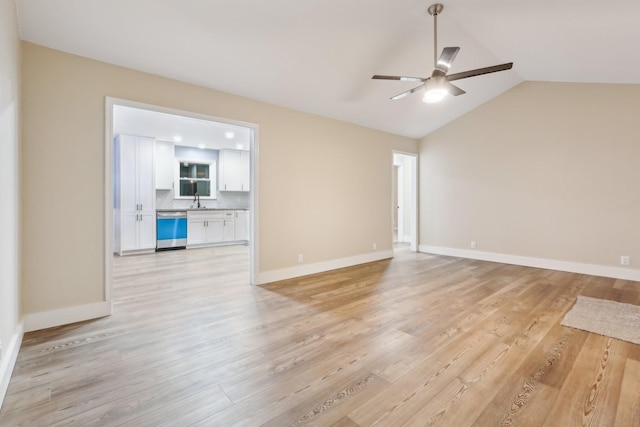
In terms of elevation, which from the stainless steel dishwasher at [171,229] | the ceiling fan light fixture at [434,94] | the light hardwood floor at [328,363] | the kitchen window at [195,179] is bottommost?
the light hardwood floor at [328,363]

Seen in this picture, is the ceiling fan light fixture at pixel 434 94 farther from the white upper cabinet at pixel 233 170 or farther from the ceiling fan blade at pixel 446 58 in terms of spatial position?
the white upper cabinet at pixel 233 170

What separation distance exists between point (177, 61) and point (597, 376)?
14.3 ft

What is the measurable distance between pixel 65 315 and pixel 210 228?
15.6 feet

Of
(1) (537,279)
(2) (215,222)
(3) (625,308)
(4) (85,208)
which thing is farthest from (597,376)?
(2) (215,222)

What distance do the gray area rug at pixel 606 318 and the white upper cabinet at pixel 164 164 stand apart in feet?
25.2

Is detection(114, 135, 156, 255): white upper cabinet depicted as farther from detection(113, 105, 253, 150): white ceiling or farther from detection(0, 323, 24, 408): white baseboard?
detection(0, 323, 24, 408): white baseboard

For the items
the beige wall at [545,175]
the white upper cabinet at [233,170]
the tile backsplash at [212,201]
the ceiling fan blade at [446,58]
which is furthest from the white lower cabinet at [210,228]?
the ceiling fan blade at [446,58]

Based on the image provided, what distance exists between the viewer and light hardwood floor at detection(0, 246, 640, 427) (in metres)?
1.60

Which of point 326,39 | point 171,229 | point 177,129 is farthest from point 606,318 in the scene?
point 171,229

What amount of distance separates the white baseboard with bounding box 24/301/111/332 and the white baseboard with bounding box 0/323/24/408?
0.85 feet

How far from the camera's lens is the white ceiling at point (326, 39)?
8.21ft

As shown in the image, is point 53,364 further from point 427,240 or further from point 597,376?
point 427,240

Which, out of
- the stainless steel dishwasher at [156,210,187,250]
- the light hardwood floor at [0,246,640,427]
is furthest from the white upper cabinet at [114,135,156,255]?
the light hardwood floor at [0,246,640,427]

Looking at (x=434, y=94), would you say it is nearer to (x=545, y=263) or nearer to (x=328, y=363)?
(x=328, y=363)
